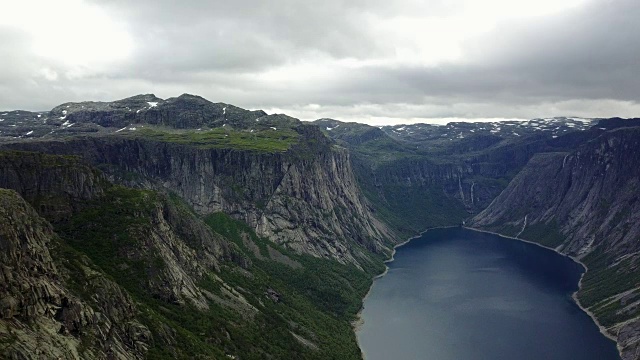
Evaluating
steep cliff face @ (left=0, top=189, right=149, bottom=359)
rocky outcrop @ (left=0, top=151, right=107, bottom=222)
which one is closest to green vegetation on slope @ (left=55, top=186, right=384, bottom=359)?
rocky outcrop @ (left=0, top=151, right=107, bottom=222)

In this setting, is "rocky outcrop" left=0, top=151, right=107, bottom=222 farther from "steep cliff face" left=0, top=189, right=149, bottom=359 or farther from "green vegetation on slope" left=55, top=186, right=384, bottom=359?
"steep cliff face" left=0, top=189, right=149, bottom=359

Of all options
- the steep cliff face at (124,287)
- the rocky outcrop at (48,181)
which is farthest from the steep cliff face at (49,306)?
the rocky outcrop at (48,181)

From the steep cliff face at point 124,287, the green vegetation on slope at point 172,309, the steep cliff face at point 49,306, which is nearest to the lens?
the steep cliff face at point 49,306

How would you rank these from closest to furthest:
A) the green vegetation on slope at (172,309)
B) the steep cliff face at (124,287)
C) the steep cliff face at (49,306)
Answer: the steep cliff face at (49,306) < the steep cliff face at (124,287) < the green vegetation on slope at (172,309)

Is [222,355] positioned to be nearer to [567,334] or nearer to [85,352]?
[85,352]

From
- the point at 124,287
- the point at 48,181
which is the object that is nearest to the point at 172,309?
the point at 124,287

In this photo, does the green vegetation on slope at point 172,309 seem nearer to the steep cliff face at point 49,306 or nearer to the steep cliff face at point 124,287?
the steep cliff face at point 124,287

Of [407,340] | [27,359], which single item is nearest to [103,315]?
[27,359]

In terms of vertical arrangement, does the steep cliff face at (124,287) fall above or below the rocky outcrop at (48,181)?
below

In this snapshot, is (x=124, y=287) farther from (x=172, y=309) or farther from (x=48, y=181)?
(x=48, y=181)
